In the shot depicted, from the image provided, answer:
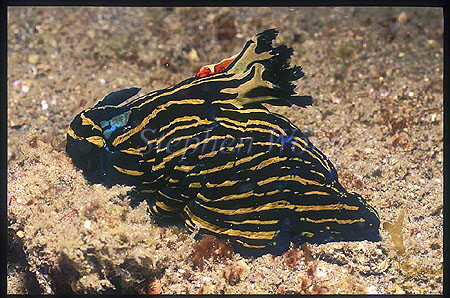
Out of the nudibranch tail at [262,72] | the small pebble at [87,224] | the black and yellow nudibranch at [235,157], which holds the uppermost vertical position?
the nudibranch tail at [262,72]

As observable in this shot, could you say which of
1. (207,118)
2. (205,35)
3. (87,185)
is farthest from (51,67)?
(207,118)

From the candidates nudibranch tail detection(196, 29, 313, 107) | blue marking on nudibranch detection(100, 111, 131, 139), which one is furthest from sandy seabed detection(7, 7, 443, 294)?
nudibranch tail detection(196, 29, 313, 107)

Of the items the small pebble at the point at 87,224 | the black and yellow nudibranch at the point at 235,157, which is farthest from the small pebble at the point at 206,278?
the small pebble at the point at 87,224

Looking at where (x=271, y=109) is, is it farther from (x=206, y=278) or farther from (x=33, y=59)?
(x=33, y=59)

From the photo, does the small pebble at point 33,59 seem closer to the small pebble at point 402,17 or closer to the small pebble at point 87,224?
the small pebble at point 87,224

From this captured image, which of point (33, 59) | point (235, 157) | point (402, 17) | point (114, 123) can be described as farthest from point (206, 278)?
point (402, 17)
